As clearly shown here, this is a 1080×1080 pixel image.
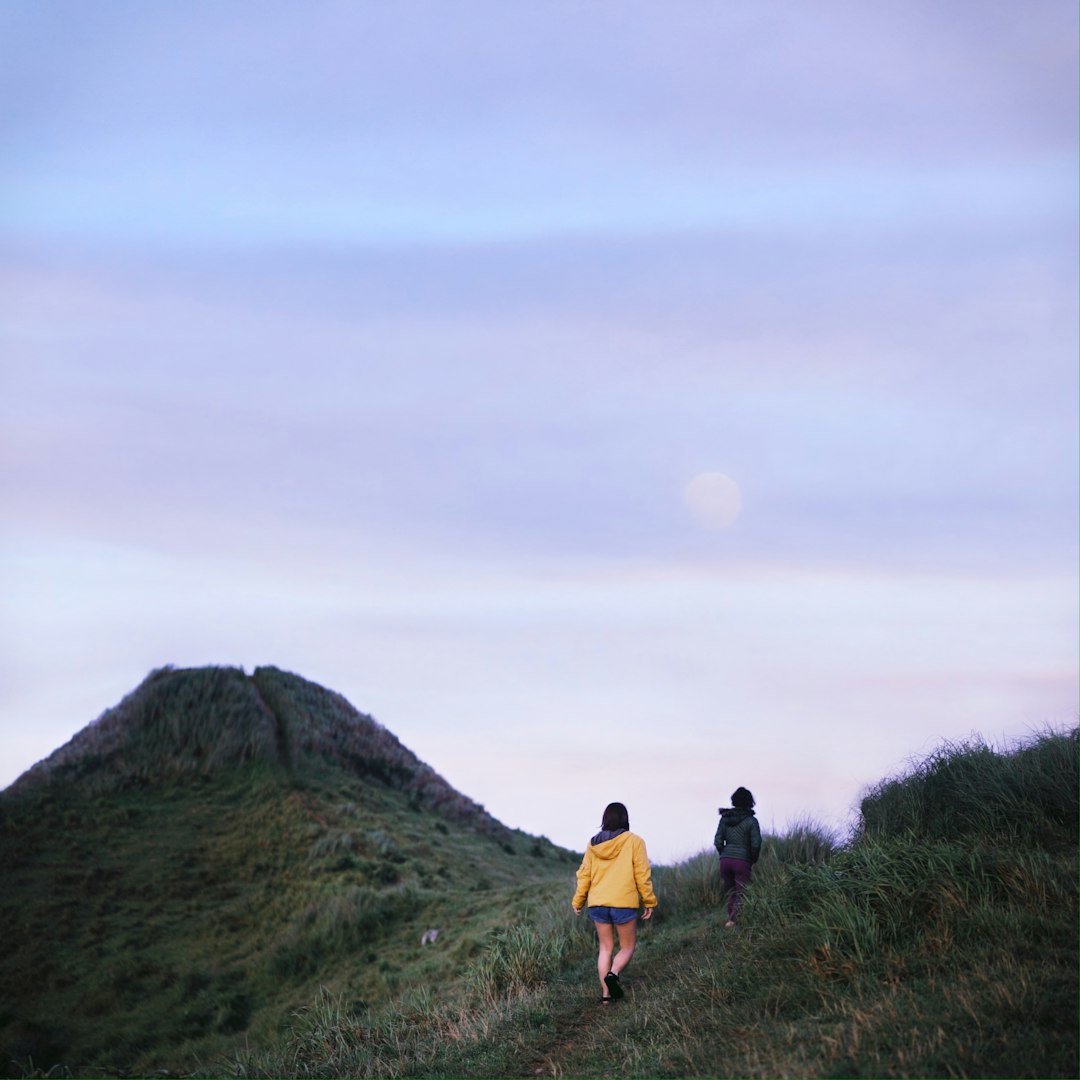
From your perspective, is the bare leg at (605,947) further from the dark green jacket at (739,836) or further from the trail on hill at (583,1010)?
the dark green jacket at (739,836)

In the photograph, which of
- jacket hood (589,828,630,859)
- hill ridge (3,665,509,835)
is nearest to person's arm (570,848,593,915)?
jacket hood (589,828,630,859)

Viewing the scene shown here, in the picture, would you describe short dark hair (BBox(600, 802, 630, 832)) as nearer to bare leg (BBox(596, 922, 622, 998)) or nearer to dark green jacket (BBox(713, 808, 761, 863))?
bare leg (BBox(596, 922, 622, 998))

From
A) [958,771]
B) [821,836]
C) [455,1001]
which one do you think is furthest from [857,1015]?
[821,836]

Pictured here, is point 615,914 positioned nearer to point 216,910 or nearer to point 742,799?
point 742,799

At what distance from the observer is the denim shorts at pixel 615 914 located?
11125 millimetres

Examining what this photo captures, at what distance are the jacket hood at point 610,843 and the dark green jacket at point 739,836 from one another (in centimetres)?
327

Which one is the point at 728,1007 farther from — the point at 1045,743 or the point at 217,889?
A: the point at 217,889

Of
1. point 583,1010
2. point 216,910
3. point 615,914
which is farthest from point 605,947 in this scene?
point 216,910

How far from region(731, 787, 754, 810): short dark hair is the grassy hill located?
112 centimetres

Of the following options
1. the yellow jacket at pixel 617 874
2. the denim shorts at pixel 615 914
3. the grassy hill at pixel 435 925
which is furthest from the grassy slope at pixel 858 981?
the yellow jacket at pixel 617 874

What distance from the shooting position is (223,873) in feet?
83.5

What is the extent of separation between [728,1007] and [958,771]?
497cm

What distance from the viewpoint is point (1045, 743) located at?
12.0 meters

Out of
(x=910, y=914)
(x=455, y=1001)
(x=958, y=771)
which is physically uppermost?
(x=958, y=771)
